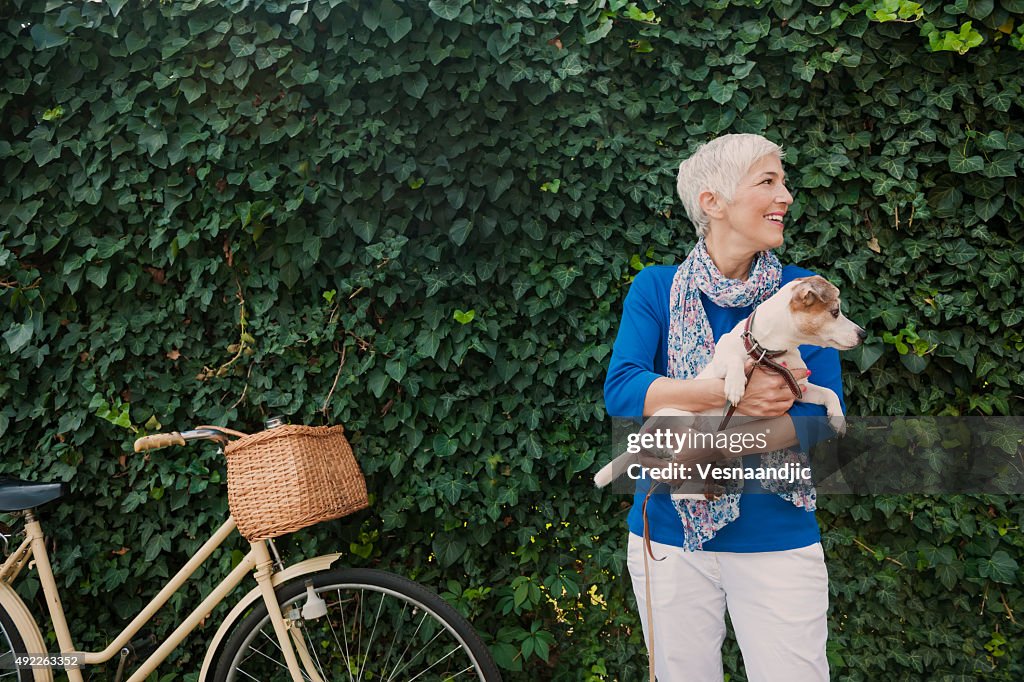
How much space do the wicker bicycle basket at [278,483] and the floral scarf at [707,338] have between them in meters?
1.18

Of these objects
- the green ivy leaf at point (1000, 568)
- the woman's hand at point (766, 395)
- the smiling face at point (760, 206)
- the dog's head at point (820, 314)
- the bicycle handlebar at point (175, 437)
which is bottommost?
the green ivy leaf at point (1000, 568)

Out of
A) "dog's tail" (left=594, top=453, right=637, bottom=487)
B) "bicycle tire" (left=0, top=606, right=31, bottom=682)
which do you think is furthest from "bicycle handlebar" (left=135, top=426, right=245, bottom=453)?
"dog's tail" (left=594, top=453, right=637, bottom=487)

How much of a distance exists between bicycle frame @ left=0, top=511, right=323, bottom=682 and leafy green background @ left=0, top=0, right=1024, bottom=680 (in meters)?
0.25

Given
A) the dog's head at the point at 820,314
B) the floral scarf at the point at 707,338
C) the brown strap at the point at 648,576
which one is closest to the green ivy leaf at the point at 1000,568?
the floral scarf at the point at 707,338

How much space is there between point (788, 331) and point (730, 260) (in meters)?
0.28

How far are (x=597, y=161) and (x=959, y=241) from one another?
1.43 metres

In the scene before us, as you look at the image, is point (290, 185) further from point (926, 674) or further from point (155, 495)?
point (926, 674)

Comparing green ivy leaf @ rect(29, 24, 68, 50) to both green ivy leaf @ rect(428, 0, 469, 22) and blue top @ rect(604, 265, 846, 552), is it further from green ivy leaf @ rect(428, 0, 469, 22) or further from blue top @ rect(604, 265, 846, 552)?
blue top @ rect(604, 265, 846, 552)

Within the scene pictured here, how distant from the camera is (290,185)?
2867 millimetres

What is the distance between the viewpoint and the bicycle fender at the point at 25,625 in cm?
267

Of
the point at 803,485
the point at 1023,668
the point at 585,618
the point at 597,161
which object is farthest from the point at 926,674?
the point at 597,161

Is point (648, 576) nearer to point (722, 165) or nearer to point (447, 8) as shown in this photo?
point (722, 165)

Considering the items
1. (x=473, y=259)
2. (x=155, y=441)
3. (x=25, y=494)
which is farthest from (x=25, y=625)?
(x=473, y=259)

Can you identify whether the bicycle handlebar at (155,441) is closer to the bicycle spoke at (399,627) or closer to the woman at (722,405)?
the bicycle spoke at (399,627)
